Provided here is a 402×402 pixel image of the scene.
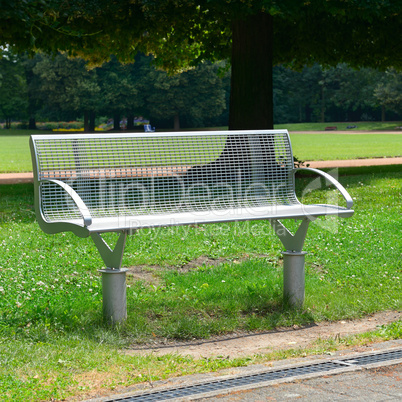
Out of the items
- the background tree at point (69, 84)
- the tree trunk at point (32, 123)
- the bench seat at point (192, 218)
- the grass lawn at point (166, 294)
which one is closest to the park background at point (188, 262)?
the grass lawn at point (166, 294)

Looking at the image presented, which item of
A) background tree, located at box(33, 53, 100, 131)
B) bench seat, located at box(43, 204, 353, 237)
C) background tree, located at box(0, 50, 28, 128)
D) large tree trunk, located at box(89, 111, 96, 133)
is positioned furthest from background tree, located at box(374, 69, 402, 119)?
bench seat, located at box(43, 204, 353, 237)

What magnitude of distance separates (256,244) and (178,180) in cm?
196

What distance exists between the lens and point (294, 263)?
5102 millimetres

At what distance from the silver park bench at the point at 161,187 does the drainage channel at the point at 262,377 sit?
3.84ft

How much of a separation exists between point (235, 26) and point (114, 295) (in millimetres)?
9737

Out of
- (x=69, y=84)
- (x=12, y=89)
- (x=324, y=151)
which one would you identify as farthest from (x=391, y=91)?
(x=324, y=151)

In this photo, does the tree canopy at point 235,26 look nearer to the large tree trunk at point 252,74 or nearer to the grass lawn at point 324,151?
the large tree trunk at point 252,74

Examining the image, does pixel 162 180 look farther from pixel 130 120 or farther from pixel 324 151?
pixel 130 120

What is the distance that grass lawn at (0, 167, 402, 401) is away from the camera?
3811mm

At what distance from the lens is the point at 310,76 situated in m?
71.9

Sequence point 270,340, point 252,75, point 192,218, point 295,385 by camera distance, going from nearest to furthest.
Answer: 1. point 295,385
2. point 270,340
3. point 192,218
4. point 252,75

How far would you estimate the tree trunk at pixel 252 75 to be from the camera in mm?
12867

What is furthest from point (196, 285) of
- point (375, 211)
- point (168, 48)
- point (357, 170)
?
point (168, 48)

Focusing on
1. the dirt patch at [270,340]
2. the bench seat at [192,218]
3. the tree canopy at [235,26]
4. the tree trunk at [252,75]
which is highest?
the tree canopy at [235,26]
